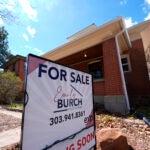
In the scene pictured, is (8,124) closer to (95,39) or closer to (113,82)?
(113,82)

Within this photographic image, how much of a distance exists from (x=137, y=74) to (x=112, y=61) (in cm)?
393

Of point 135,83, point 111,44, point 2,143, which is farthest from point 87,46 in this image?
point 2,143

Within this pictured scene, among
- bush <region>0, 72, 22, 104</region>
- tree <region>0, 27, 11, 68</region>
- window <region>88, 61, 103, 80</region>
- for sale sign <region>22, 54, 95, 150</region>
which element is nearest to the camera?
for sale sign <region>22, 54, 95, 150</region>

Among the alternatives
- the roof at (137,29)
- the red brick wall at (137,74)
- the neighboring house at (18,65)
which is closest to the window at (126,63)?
the red brick wall at (137,74)

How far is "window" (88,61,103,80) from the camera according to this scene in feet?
31.4

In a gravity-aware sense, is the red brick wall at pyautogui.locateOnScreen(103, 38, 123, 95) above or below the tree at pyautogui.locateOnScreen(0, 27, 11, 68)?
below

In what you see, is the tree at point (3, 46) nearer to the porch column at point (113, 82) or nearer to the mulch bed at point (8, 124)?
the mulch bed at point (8, 124)

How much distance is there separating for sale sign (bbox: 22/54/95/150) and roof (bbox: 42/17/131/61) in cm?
511

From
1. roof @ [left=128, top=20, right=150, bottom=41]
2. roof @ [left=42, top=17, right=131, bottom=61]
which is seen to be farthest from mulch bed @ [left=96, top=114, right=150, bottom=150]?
roof @ [left=128, top=20, right=150, bottom=41]

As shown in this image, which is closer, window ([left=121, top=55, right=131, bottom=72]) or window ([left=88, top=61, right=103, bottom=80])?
window ([left=88, top=61, right=103, bottom=80])

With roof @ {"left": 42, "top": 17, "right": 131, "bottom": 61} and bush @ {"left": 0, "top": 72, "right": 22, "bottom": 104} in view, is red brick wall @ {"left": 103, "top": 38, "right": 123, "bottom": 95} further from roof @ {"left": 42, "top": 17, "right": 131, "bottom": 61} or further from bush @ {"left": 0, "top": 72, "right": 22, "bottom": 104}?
bush @ {"left": 0, "top": 72, "right": 22, "bottom": 104}

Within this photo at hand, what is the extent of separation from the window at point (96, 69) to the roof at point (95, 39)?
6.15 feet

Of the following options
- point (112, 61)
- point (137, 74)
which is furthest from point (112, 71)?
point (137, 74)

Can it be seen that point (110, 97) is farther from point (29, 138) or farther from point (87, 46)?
point (29, 138)
